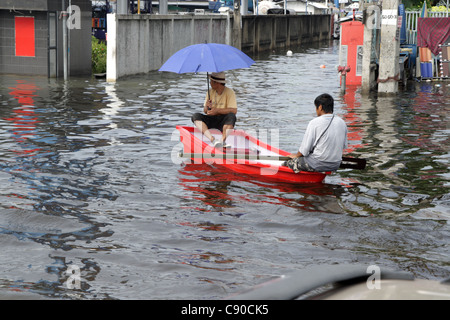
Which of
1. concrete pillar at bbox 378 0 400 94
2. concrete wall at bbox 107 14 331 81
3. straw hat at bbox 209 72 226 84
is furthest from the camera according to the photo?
concrete wall at bbox 107 14 331 81

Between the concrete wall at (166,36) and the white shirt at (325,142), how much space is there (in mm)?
15776

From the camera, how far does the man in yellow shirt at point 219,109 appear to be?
11.9m

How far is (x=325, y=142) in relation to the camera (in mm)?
10109

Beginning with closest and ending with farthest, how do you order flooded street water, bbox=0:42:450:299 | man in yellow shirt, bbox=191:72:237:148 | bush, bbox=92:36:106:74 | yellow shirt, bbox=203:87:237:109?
flooded street water, bbox=0:42:450:299
man in yellow shirt, bbox=191:72:237:148
yellow shirt, bbox=203:87:237:109
bush, bbox=92:36:106:74

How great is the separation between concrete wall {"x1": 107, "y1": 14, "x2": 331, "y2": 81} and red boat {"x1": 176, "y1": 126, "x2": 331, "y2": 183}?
13.6m

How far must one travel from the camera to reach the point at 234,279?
6.74 metres

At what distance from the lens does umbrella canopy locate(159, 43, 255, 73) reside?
1138 centimetres

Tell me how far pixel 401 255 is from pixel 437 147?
6892mm

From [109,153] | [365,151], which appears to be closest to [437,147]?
[365,151]

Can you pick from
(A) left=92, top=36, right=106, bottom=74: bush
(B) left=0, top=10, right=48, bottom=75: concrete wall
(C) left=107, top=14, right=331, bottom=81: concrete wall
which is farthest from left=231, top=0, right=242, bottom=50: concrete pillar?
(B) left=0, top=10, right=48, bottom=75: concrete wall

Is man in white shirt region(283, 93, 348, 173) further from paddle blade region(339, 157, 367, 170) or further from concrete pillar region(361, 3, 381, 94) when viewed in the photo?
concrete pillar region(361, 3, 381, 94)

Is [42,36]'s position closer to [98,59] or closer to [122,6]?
[98,59]

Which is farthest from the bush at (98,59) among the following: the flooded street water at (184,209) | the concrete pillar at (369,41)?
the concrete pillar at (369,41)

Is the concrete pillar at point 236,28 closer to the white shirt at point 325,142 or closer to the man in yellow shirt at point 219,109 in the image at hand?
the man in yellow shirt at point 219,109
